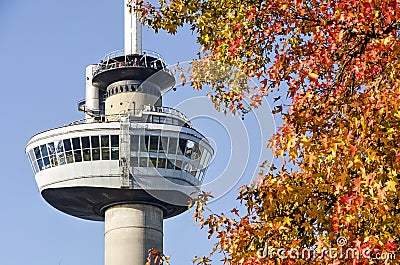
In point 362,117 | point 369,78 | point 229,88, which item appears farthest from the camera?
point 229,88

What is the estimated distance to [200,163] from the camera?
84.8 meters

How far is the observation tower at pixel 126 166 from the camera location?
3125 inches

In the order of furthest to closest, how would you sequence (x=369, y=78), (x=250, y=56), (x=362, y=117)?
Result: (x=250, y=56)
(x=369, y=78)
(x=362, y=117)

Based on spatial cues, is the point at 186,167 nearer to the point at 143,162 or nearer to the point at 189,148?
the point at 189,148

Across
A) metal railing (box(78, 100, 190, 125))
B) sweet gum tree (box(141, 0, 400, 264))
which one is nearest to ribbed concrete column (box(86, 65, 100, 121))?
metal railing (box(78, 100, 190, 125))

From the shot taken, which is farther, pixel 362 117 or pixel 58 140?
pixel 58 140

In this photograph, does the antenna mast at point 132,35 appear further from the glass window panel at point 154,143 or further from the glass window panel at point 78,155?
the glass window panel at point 78,155

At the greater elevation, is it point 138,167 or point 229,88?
point 138,167

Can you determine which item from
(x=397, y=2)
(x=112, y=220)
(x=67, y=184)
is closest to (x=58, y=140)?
(x=67, y=184)

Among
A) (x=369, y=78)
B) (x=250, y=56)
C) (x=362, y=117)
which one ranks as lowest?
(x=362, y=117)

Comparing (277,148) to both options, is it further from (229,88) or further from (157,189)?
(157,189)

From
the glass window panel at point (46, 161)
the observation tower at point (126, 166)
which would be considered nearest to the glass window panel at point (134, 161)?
the observation tower at point (126, 166)

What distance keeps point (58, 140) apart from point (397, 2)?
240ft

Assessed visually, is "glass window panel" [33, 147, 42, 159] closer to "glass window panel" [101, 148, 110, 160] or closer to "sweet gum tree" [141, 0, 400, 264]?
"glass window panel" [101, 148, 110, 160]
